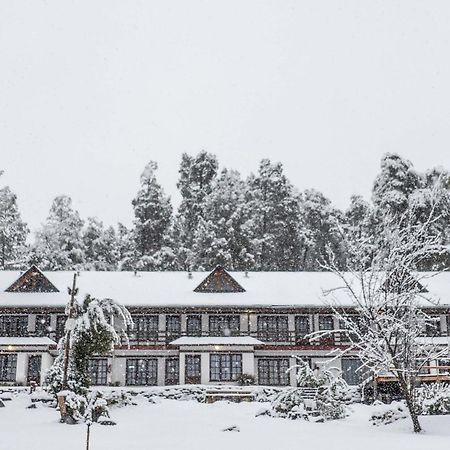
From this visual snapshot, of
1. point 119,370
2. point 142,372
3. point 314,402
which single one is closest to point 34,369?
point 119,370

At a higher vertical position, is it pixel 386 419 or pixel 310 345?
pixel 310 345

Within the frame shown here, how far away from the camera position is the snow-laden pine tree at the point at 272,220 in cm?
6238

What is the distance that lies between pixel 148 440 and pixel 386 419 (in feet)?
28.4

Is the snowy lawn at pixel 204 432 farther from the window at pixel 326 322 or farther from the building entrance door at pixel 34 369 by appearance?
the window at pixel 326 322

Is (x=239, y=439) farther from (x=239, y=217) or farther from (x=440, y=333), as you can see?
(x=239, y=217)

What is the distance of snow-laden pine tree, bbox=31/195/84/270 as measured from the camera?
190 feet

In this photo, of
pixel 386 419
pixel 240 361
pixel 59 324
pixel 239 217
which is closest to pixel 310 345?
pixel 240 361

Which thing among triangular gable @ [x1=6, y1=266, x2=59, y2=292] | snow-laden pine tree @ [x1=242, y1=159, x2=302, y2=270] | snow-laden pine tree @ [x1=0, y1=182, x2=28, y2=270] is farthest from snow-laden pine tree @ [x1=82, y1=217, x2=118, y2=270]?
triangular gable @ [x1=6, y1=266, x2=59, y2=292]

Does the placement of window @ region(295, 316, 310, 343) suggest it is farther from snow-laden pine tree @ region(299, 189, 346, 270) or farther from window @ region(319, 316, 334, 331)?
snow-laden pine tree @ region(299, 189, 346, 270)

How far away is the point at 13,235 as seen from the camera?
61.0m

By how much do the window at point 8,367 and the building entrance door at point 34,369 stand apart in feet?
3.09

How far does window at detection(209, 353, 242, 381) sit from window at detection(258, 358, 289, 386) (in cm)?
192

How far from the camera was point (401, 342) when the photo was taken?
19812 mm

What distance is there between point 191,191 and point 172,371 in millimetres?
32749
